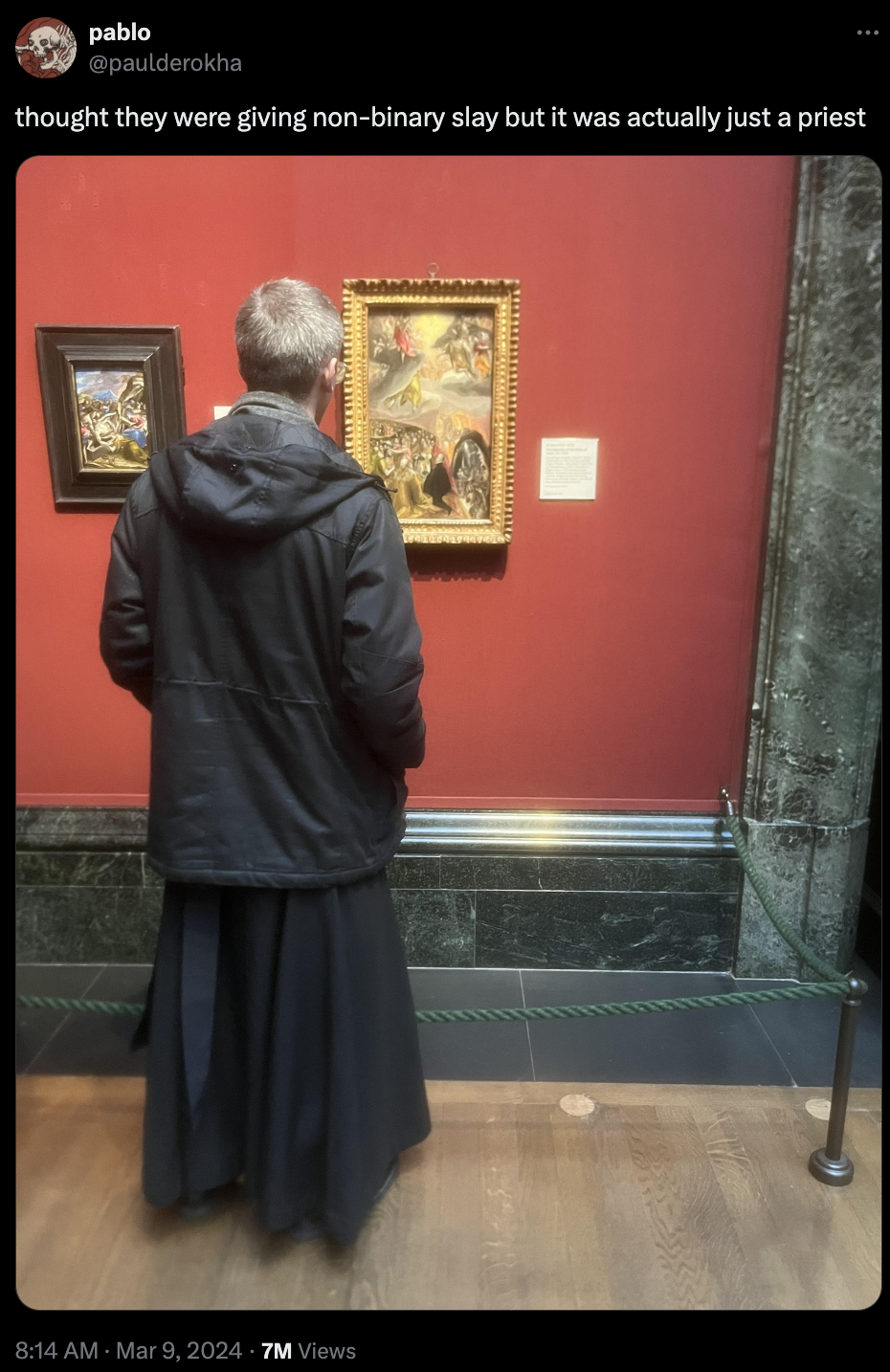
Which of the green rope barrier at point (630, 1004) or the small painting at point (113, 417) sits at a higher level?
the small painting at point (113, 417)

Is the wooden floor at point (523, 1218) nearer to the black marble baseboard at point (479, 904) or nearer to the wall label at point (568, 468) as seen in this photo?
the black marble baseboard at point (479, 904)

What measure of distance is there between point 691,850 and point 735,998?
38.5 inches

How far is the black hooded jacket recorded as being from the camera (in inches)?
72.1

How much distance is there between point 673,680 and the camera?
134 inches

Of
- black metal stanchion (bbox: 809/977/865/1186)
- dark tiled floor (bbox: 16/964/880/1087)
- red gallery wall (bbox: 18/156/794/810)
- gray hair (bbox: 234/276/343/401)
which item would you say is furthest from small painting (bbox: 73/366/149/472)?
black metal stanchion (bbox: 809/977/865/1186)

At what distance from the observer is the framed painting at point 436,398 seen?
3.03 m

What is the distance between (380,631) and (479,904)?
6.32ft

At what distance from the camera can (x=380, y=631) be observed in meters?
1.87

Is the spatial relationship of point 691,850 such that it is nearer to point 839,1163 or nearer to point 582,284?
point 839,1163

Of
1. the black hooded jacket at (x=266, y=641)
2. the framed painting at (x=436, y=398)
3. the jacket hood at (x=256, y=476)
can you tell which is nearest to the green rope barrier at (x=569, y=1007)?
the black hooded jacket at (x=266, y=641)

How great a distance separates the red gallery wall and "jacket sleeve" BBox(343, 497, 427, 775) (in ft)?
4.69

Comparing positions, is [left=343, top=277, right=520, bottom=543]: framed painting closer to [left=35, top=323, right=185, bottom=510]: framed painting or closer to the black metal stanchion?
[left=35, top=323, right=185, bottom=510]: framed painting
